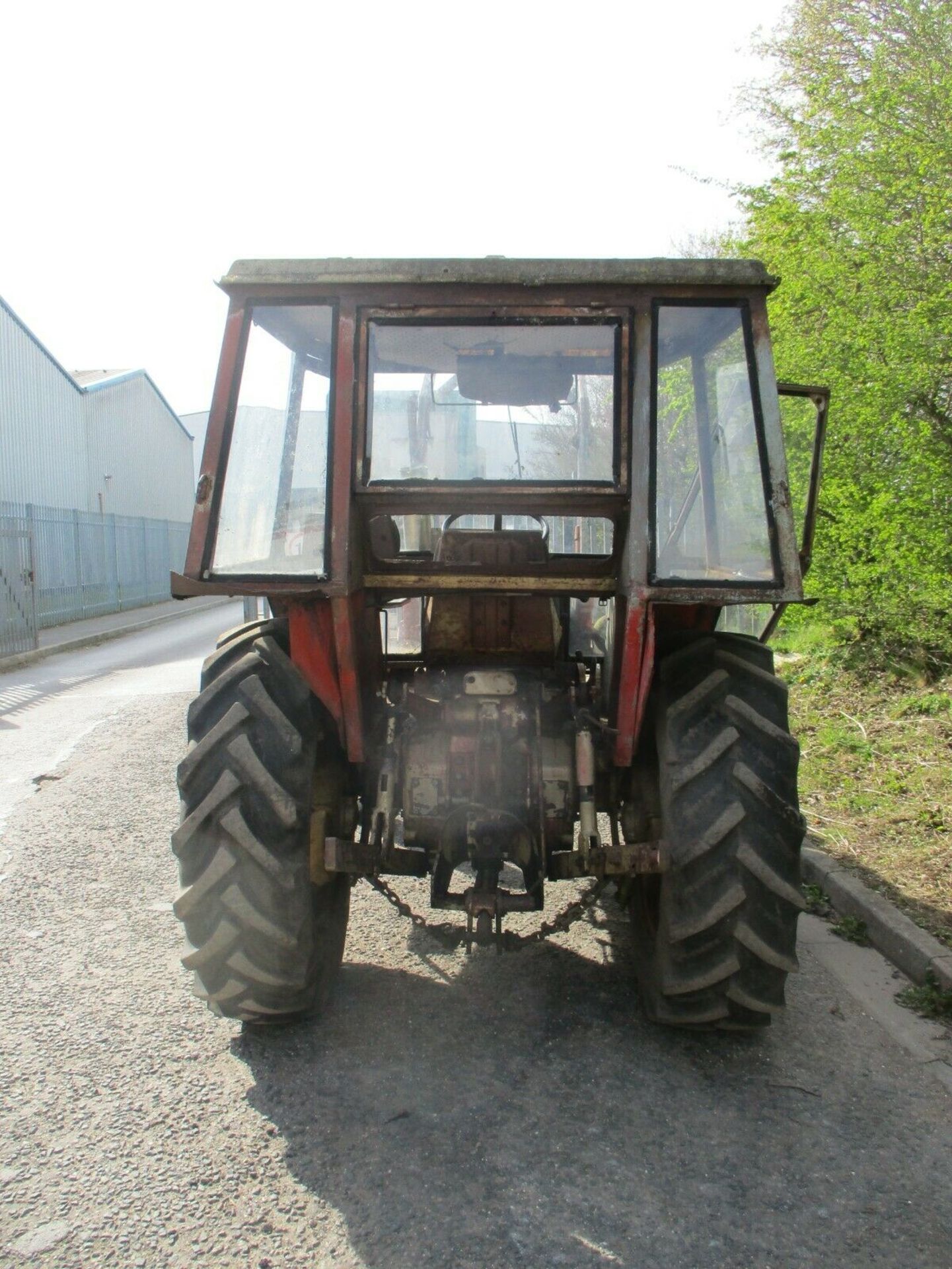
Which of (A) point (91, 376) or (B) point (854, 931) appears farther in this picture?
(A) point (91, 376)

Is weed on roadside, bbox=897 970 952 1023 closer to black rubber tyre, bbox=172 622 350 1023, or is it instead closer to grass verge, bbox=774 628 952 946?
grass verge, bbox=774 628 952 946

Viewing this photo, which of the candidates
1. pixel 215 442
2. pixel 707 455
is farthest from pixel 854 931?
pixel 215 442

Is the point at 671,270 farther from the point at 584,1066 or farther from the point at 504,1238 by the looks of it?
the point at 504,1238

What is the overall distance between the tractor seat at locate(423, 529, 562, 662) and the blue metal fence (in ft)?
47.0

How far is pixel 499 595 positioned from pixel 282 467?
3.34ft

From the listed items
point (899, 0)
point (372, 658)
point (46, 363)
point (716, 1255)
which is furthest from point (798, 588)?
point (46, 363)

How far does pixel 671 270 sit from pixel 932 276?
429cm

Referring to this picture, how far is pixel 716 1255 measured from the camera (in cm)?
271

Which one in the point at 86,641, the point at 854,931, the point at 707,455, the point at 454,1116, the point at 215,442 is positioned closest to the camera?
the point at 454,1116

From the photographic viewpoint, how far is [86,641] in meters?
20.0

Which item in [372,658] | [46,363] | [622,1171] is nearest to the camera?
[622,1171]

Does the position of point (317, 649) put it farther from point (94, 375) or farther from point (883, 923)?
point (94, 375)

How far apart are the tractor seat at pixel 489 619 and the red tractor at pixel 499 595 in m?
0.18

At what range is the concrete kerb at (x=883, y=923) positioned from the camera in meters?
4.50
